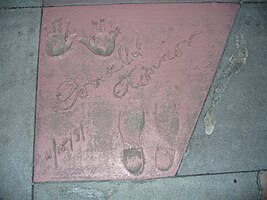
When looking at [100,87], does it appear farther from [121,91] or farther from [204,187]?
[204,187]

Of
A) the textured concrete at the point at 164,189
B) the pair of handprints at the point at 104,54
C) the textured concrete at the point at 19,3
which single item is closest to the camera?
the textured concrete at the point at 164,189

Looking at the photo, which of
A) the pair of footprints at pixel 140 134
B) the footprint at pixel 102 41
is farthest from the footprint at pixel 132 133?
the footprint at pixel 102 41

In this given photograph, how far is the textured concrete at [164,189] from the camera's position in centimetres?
215

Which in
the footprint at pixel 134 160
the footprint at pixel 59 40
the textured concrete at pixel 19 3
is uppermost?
the textured concrete at pixel 19 3

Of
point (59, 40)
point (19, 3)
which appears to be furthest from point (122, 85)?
point (19, 3)

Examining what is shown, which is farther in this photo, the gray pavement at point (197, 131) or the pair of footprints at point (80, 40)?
the pair of footprints at point (80, 40)

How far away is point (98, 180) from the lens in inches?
85.7

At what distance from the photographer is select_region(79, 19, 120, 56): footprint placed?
239cm

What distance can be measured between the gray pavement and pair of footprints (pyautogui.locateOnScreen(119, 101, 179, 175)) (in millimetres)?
123

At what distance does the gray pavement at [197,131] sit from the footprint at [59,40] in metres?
0.12

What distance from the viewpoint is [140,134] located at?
2.23 metres

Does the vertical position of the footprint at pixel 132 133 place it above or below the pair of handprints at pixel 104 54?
below

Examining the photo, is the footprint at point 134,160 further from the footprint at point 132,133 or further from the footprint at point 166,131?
the footprint at point 166,131
